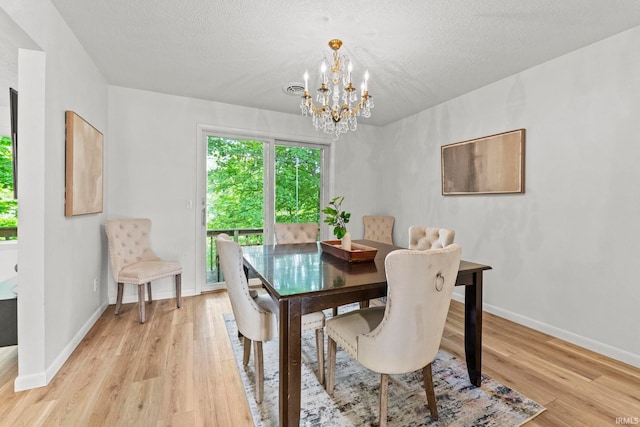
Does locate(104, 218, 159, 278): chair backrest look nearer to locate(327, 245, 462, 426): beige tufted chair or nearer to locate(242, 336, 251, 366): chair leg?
locate(242, 336, 251, 366): chair leg

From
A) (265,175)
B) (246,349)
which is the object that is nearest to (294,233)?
(265,175)

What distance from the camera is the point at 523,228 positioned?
112 inches

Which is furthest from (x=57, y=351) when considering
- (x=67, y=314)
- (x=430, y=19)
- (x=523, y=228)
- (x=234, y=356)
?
(x=523, y=228)

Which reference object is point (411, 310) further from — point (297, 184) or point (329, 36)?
point (297, 184)

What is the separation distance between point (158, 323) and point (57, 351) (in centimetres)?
83

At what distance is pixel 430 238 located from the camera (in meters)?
2.40

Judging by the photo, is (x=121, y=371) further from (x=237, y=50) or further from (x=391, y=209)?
(x=391, y=209)

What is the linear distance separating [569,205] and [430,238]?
1.26 meters

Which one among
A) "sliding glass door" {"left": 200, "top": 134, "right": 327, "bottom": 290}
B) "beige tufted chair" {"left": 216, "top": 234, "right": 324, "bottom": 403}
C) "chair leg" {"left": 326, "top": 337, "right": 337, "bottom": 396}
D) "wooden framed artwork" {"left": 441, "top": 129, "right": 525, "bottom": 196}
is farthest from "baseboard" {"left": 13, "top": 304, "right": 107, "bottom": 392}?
"wooden framed artwork" {"left": 441, "top": 129, "right": 525, "bottom": 196}

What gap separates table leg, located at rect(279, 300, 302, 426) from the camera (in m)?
1.33

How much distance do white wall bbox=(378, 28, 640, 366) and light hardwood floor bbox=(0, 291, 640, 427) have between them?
1.00ft

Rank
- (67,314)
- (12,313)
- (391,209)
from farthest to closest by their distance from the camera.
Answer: (391,209) < (67,314) < (12,313)

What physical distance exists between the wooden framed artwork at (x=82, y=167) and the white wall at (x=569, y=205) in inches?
147

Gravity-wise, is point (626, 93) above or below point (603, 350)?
above
